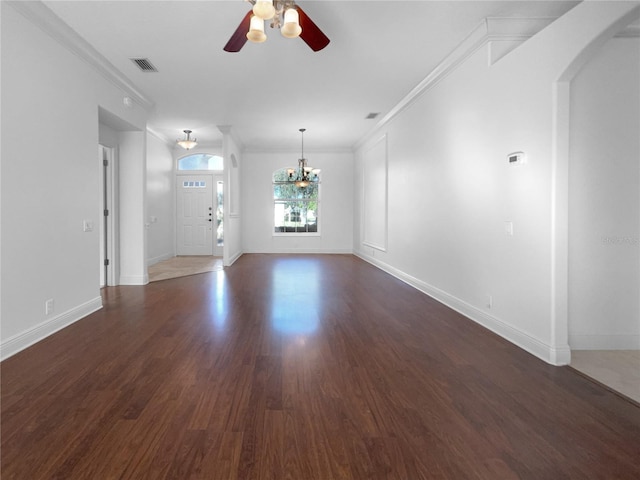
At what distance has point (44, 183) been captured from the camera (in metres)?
3.23

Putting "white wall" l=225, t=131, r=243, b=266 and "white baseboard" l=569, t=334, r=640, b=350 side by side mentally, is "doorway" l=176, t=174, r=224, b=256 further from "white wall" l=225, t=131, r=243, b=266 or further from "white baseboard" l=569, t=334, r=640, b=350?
"white baseboard" l=569, t=334, r=640, b=350

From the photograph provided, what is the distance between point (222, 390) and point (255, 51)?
3773mm

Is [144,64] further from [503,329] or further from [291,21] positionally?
[503,329]

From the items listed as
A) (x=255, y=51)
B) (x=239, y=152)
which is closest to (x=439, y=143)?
(x=255, y=51)

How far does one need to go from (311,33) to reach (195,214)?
7.74 metres

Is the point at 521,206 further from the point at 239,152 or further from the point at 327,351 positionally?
the point at 239,152

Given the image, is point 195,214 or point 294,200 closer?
point 195,214

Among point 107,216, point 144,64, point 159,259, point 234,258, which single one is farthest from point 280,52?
point 159,259

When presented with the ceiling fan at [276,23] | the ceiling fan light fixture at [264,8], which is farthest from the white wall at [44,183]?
the ceiling fan light fixture at [264,8]

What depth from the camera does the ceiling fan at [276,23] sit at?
7.73 feet

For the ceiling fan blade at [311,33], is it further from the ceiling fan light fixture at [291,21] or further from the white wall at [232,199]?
the white wall at [232,199]

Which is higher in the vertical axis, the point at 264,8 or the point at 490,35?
the point at 490,35

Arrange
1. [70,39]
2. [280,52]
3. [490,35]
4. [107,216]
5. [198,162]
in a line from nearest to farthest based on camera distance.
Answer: [490,35] → [70,39] → [280,52] → [107,216] → [198,162]

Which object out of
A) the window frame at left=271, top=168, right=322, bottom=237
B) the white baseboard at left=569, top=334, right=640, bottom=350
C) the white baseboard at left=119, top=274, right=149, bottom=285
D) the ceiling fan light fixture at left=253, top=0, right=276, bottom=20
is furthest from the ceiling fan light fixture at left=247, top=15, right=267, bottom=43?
the window frame at left=271, top=168, right=322, bottom=237
